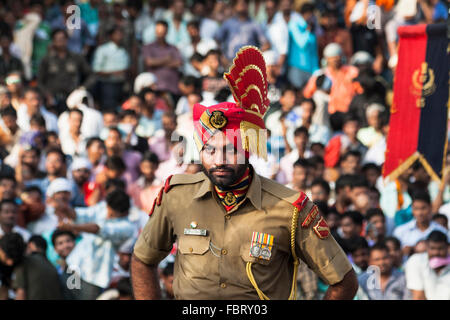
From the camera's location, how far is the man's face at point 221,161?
5.44 m

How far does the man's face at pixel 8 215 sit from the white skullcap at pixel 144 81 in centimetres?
409

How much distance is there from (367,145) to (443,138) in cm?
276

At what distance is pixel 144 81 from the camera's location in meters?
13.8

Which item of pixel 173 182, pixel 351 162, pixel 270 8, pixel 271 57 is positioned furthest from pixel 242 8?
pixel 173 182

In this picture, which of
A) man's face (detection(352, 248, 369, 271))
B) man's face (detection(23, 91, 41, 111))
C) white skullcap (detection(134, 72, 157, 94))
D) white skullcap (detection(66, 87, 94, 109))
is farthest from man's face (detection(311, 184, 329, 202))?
man's face (detection(23, 91, 41, 111))

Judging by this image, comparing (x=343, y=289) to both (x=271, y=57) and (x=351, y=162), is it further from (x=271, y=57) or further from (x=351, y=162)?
(x=271, y=57)

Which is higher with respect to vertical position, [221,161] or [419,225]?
[221,161]

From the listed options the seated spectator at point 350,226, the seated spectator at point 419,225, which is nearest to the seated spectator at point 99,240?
the seated spectator at point 350,226

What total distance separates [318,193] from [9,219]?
321 centimetres

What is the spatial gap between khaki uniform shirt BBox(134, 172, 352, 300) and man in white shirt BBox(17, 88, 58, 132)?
741 cm

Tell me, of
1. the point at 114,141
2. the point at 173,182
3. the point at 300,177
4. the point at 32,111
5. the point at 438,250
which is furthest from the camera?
the point at 32,111

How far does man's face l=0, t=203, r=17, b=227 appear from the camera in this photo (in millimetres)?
9914

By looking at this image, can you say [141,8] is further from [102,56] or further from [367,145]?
[367,145]

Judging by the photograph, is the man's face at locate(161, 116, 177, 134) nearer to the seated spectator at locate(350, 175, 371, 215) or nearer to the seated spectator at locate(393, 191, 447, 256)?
the seated spectator at locate(350, 175, 371, 215)
